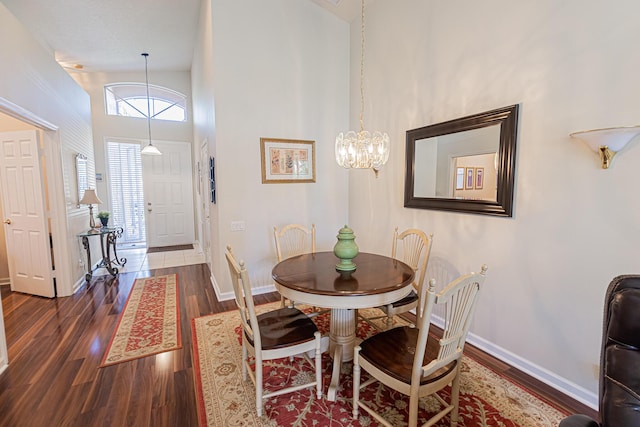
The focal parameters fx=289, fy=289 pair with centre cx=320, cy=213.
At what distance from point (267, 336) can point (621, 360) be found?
5.43 ft

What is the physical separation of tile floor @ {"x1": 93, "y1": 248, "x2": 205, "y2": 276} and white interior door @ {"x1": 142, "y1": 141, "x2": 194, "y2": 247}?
0.63 m

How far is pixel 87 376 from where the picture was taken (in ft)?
7.21

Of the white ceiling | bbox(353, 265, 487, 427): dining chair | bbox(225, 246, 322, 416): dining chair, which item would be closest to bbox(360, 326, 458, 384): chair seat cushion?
bbox(353, 265, 487, 427): dining chair

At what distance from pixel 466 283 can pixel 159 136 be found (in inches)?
283

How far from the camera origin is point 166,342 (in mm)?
2691

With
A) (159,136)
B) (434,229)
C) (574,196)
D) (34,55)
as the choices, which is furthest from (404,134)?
(159,136)

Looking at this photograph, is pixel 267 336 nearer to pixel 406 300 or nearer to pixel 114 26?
pixel 406 300

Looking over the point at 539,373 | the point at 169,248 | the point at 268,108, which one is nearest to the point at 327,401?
the point at 539,373

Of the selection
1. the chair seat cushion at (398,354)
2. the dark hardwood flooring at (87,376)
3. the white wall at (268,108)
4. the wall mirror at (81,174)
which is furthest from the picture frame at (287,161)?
the wall mirror at (81,174)

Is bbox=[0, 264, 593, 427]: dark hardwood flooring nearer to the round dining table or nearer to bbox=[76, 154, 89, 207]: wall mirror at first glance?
the round dining table

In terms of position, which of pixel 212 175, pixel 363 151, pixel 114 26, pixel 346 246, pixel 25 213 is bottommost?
pixel 346 246

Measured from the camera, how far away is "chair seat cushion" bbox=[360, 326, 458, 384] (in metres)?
1.51

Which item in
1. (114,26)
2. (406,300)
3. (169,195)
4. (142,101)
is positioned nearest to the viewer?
(406,300)

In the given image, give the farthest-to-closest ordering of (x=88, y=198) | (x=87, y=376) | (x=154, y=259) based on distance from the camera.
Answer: (x=154, y=259) < (x=88, y=198) < (x=87, y=376)
